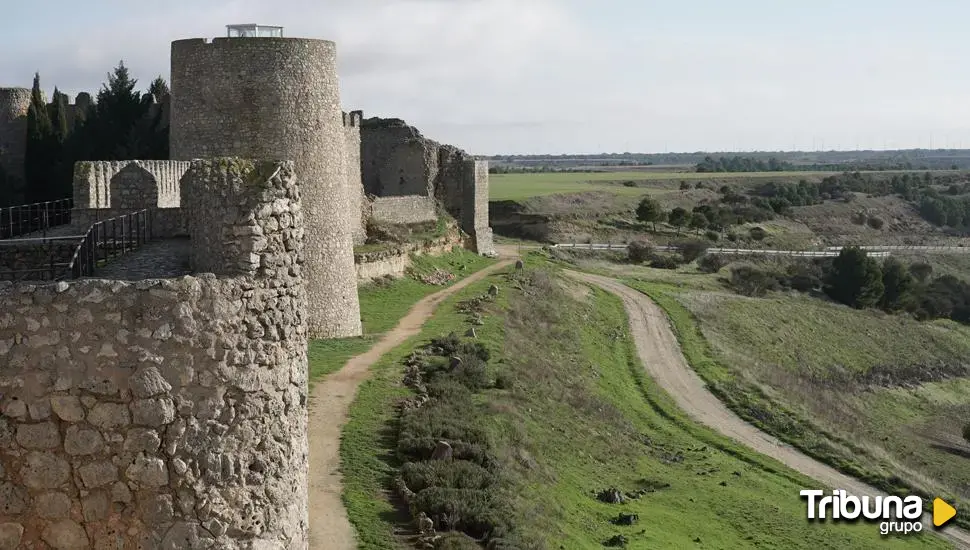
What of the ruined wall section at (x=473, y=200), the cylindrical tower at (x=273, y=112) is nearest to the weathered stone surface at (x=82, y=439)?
the cylindrical tower at (x=273, y=112)

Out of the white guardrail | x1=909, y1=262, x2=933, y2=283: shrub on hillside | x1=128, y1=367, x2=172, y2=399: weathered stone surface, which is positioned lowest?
x1=909, y1=262, x2=933, y2=283: shrub on hillside

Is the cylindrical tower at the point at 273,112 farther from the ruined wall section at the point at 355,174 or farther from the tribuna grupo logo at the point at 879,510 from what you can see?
the tribuna grupo logo at the point at 879,510

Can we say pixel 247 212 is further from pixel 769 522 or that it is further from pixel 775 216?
pixel 775 216

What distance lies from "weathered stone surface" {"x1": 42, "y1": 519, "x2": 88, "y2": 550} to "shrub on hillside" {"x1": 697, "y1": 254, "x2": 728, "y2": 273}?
52639mm

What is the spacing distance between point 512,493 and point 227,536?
26.5ft

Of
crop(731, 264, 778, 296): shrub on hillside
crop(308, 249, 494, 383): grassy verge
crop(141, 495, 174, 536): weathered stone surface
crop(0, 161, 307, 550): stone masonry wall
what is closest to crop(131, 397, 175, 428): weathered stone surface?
crop(0, 161, 307, 550): stone masonry wall

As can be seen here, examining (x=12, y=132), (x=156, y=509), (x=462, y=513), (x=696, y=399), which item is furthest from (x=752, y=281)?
(x=156, y=509)

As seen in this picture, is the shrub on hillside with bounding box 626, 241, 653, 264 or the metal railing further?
the shrub on hillside with bounding box 626, 241, 653, 264

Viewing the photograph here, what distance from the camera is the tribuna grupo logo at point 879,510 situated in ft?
69.1

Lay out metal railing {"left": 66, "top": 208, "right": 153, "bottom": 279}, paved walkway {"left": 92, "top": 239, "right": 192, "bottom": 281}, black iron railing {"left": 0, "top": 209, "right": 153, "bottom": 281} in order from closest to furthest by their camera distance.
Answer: paved walkway {"left": 92, "top": 239, "right": 192, "bottom": 281}, metal railing {"left": 66, "top": 208, "right": 153, "bottom": 279}, black iron railing {"left": 0, "top": 209, "right": 153, "bottom": 281}

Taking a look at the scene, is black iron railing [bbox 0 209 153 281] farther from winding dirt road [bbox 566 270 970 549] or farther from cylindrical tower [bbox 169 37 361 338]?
winding dirt road [bbox 566 270 970 549]

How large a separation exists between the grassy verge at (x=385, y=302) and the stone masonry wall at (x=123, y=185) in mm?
4206

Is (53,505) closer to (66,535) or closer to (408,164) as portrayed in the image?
(66,535)

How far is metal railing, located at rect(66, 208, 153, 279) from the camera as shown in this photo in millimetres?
9867
